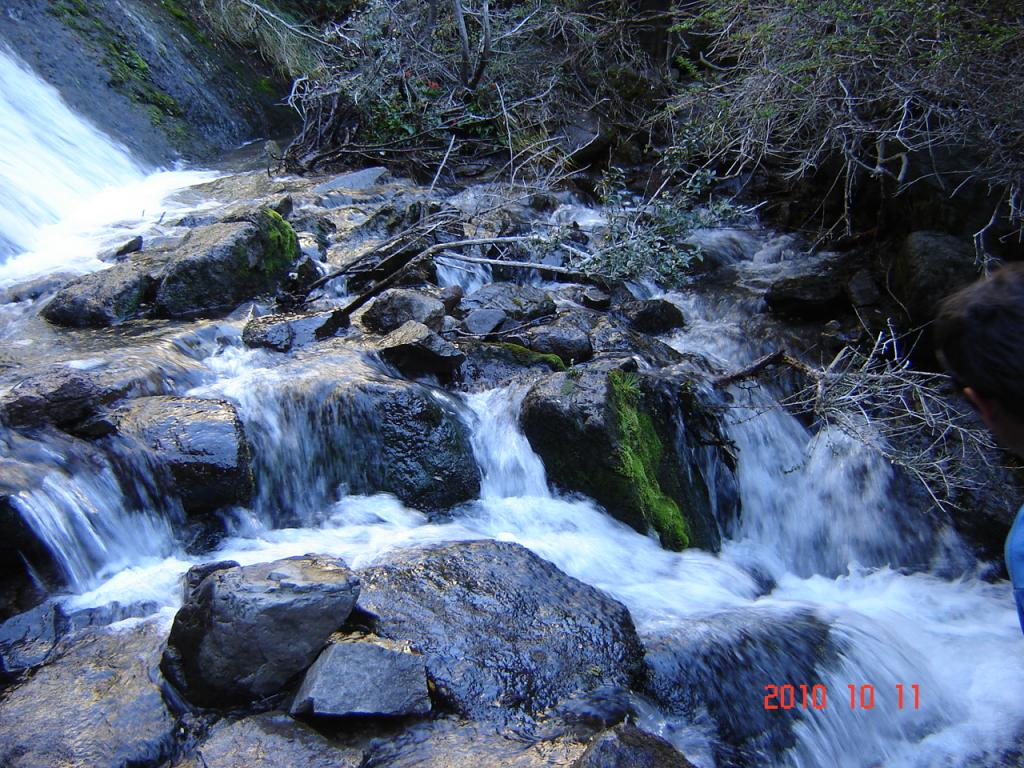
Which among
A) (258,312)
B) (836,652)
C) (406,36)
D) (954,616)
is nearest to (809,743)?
(836,652)

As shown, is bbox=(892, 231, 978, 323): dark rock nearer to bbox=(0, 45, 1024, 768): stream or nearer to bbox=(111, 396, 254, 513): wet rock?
bbox=(0, 45, 1024, 768): stream

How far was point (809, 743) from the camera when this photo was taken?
3.08 meters

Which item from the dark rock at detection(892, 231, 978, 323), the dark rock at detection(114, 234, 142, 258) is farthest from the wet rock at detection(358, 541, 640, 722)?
the dark rock at detection(114, 234, 142, 258)

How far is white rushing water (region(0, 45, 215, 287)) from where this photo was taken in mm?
6844

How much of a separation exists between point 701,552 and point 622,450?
835 mm

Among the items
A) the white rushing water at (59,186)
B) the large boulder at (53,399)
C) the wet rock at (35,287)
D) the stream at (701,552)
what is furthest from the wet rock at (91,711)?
the white rushing water at (59,186)

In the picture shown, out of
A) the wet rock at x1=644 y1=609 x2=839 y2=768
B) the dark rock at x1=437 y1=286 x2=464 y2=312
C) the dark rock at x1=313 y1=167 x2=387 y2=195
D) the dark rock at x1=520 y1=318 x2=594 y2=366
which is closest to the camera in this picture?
the wet rock at x1=644 y1=609 x2=839 y2=768

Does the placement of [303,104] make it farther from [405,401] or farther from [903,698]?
[903,698]

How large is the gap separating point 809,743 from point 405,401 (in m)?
2.82

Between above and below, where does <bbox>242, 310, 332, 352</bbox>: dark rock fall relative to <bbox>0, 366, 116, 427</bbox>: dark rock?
above
